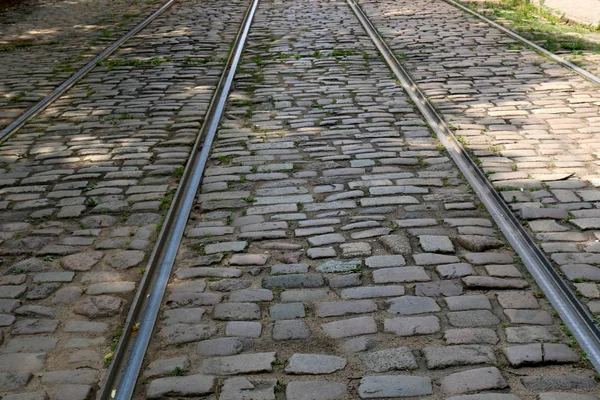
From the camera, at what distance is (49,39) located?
1152cm

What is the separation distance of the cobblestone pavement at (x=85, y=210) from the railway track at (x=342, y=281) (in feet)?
0.55

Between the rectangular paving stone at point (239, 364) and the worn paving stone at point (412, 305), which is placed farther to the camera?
the worn paving stone at point (412, 305)

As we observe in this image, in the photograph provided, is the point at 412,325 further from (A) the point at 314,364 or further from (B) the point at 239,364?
(B) the point at 239,364

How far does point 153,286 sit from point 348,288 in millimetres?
1029

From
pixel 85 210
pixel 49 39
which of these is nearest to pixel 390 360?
pixel 85 210

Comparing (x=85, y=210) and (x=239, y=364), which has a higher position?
(x=239, y=364)

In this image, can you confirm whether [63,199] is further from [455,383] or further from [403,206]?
[455,383]

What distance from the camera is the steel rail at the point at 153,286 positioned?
2.93 m

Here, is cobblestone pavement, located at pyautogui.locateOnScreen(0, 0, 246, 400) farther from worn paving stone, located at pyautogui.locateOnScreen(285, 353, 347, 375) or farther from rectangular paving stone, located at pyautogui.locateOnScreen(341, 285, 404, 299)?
rectangular paving stone, located at pyautogui.locateOnScreen(341, 285, 404, 299)

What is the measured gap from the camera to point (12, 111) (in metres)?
7.28

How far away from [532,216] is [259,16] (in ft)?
32.6

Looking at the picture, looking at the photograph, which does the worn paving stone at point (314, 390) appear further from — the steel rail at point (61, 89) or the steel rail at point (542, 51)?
the steel rail at point (542, 51)

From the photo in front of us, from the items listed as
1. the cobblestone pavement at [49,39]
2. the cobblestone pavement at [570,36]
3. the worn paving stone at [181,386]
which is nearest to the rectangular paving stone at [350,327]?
the worn paving stone at [181,386]

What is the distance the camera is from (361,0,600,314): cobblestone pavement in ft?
13.9
